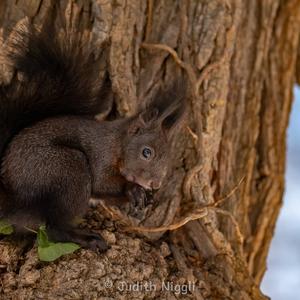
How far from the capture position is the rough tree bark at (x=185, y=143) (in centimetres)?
222

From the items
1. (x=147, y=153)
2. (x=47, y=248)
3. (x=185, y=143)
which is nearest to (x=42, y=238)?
(x=47, y=248)

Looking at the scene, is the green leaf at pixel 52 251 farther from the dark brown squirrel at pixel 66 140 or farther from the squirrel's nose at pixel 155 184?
the squirrel's nose at pixel 155 184

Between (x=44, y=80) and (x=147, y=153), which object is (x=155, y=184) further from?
(x=44, y=80)

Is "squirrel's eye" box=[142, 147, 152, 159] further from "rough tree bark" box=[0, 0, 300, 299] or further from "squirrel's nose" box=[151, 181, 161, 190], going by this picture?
"rough tree bark" box=[0, 0, 300, 299]

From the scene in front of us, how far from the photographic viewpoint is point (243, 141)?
3051mm

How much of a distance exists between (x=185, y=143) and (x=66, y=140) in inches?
19.9

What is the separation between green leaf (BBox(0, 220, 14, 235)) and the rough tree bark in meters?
0.04

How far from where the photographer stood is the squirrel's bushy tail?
2.25 meters

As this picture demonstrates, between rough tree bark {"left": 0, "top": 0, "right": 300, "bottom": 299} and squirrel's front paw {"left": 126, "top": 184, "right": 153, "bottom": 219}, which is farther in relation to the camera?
squirrel's front paw {"left": 126, "top": 184, "right": 153, "bottom": 219}

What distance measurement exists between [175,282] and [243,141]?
87 cm

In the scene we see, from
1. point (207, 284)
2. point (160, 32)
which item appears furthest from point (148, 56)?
point (207, 284)

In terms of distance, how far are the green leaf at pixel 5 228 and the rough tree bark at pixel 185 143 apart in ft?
0.14

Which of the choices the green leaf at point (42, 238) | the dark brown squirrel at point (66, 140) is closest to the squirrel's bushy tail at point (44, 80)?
the dark brown squirrel at point (66, 140)

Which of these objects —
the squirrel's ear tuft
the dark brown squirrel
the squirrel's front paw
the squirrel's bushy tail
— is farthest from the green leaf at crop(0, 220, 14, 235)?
the squirrel's ear tuft
